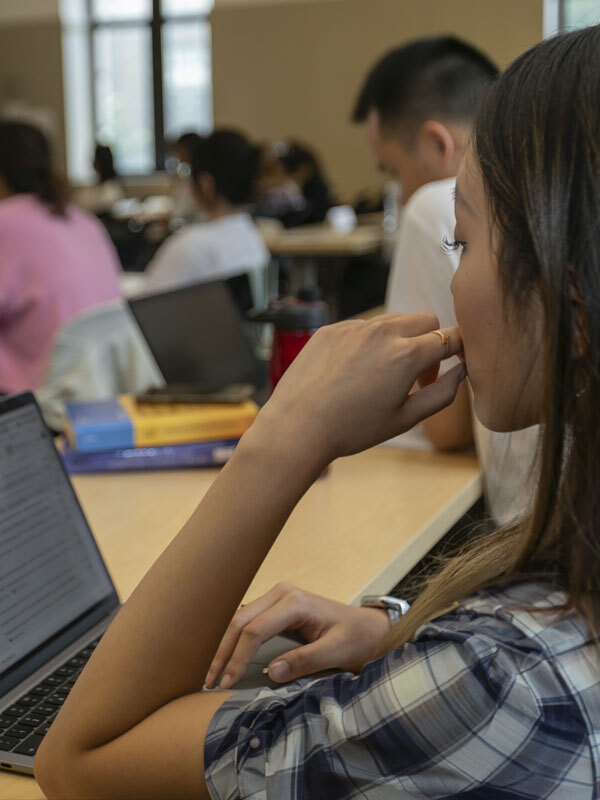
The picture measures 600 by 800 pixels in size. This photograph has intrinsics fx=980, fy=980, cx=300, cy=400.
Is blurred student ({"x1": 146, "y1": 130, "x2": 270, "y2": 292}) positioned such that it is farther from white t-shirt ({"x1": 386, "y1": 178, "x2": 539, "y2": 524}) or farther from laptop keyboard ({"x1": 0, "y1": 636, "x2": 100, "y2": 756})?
laptop keyboard ({"x1": 0, "y1": 636, "x2": 100, "y2": 756})

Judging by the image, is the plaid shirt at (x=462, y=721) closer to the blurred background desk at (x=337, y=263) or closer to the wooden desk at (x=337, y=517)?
the wooden desk at (x=337, y=517)

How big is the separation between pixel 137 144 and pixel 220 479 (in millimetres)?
10487

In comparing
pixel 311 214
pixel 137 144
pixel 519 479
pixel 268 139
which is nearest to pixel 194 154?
pixel 519 479

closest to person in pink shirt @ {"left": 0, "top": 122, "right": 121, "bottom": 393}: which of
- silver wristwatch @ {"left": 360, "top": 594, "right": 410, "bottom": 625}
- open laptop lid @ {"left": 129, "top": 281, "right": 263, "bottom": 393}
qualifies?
open laptop lid @ {"left": 129, "top": 281, "right": 263, "bottom": 393}

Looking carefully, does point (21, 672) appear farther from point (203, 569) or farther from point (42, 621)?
point (203, 569)

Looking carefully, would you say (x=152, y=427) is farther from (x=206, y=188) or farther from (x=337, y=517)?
(x=206, y=188)

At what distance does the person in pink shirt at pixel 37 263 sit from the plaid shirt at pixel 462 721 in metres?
2.33

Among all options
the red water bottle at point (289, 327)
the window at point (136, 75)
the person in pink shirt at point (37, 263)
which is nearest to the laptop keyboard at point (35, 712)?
the red water bottle at point (289, 327)

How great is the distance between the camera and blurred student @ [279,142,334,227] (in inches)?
289

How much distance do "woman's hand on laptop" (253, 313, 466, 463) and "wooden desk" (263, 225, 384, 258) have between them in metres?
4.85

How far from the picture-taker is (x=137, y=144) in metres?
10.7

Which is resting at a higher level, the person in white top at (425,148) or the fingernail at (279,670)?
the person in white top at (425,148)

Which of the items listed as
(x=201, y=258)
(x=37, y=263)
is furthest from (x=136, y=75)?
(x=37, y=263)

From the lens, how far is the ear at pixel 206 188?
353cm
